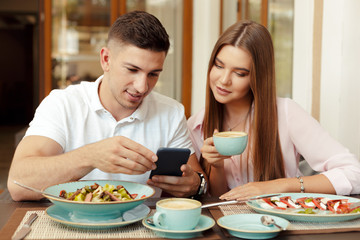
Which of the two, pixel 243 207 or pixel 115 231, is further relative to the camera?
pixel 243 207

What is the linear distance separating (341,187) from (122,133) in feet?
2.86

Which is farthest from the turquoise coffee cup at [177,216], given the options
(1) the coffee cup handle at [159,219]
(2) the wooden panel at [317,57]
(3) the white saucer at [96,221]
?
(2) the wooden panel at [317,57]

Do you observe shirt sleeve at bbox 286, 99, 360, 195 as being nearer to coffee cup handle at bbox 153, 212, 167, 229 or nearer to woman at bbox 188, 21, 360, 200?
woman at bbox 188, 21, 360, 200

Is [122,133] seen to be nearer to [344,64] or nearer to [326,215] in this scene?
[326,215]

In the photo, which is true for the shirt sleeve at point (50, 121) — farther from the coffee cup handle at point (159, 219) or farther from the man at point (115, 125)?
the coffee cup handle at point (159, 219)

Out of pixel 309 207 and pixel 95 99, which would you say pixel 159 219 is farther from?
pixel 95 99

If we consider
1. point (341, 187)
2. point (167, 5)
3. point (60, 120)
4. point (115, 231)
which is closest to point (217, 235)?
point (115, 231)

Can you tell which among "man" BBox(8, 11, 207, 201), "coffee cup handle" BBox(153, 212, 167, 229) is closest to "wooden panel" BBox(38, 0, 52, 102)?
"man" BBox(8, 11, 207, 201)

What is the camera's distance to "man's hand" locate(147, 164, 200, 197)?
1.60 m

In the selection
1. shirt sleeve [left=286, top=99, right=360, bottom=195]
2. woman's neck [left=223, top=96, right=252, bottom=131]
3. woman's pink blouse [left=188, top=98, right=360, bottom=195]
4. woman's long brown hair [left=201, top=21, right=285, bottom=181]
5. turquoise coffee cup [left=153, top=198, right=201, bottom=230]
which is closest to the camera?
turquoise coffee cup [left=153, top=198, right=201, bottom=230]

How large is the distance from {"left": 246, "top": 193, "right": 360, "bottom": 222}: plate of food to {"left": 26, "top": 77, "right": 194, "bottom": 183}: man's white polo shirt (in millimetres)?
661

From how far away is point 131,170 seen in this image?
136 centimetres

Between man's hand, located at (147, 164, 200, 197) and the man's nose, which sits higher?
the man's nose

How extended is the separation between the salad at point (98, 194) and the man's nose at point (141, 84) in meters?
0.46
